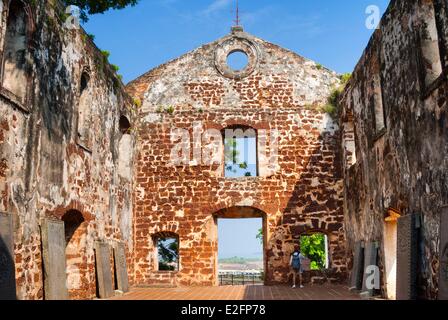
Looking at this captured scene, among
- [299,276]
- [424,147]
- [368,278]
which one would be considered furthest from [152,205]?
[424,147]

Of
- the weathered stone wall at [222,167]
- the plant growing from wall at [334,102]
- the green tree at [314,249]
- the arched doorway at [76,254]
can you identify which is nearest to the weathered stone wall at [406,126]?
the weathered stone wall at [222,167]

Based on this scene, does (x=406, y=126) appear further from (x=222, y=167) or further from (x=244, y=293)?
(x=222, y=167)

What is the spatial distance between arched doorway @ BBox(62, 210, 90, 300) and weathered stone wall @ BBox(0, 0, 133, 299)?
0.02 m

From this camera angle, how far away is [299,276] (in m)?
13.3

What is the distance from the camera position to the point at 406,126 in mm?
8492

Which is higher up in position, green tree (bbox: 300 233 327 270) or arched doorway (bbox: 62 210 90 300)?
arched doorway (bbox: 62 210 90 300)

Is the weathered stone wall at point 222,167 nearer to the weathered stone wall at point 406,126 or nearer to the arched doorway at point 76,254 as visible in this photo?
the weathered stone wall at point 406,126

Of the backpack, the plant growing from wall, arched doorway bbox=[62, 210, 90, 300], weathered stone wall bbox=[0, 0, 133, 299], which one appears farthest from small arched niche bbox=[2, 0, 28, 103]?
the plant growing from wall

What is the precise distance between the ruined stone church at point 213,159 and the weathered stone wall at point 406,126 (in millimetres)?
40

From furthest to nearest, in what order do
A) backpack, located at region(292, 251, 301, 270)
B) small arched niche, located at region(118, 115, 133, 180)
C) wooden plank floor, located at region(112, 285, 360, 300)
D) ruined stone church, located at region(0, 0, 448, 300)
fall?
1. small arched niche, located at region(118, 115, 133, 180)
2. backpack, located at region(292, 251, 301, 270)
3. wooden plank floor, located at region(112, 285, 360, 300)
4. ruined stone church, located at region(0, 0, 448, 300)

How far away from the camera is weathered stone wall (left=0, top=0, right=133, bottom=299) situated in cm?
733

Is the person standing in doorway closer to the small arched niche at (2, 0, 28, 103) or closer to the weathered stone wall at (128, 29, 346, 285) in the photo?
the weathered stone wall at (128, 29, 346, 285)

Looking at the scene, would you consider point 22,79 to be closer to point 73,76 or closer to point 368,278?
point 73,76

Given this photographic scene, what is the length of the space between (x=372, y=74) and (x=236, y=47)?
18.5 feet
